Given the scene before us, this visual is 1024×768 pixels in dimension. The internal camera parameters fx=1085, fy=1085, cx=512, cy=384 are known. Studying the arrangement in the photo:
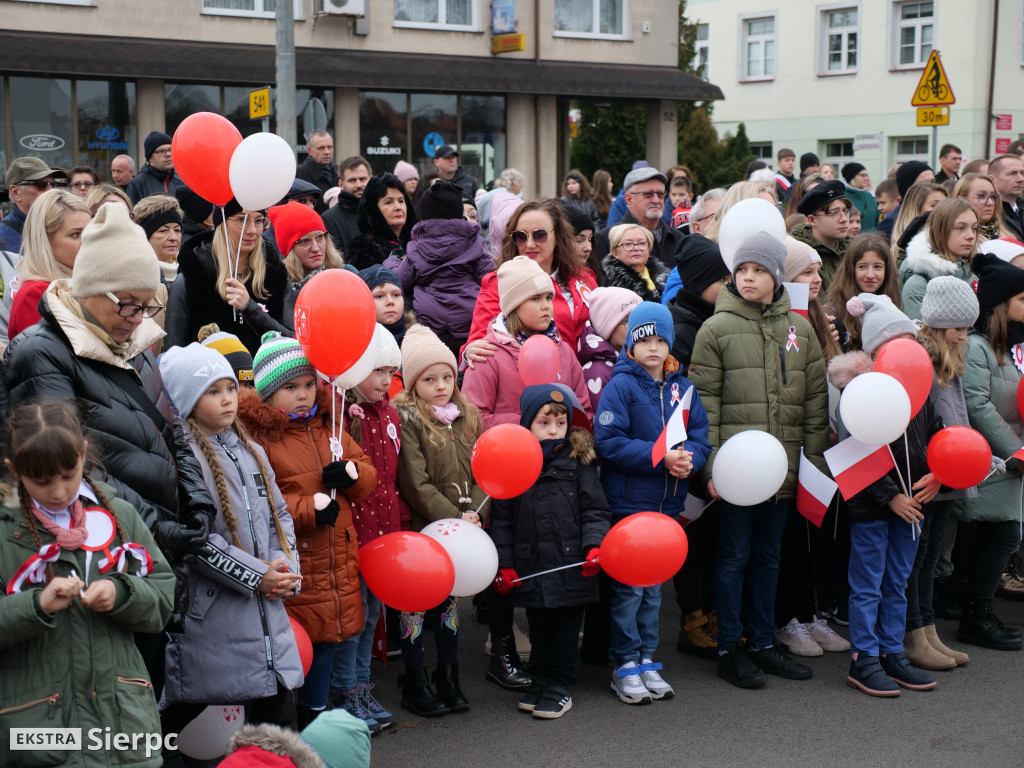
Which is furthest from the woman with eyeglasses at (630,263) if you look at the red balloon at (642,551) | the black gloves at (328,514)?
the black gloves at (328,514)

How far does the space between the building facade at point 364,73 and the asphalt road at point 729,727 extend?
30.1 ft

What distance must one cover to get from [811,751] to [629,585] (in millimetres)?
1072

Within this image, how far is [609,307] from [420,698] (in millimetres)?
2301

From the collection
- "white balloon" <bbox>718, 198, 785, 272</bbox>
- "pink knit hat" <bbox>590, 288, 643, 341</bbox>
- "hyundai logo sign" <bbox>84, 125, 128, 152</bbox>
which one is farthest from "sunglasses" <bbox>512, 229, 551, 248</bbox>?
"hyundai logo sign" <bbox>84, 125, 128, 152</bbox>

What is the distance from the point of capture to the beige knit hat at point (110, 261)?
3.73m

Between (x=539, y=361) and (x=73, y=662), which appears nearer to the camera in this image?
(x=73, y=662)

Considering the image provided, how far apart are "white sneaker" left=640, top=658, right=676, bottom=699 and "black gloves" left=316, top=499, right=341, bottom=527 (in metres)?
1.83

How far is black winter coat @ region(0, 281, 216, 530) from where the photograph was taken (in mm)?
3635

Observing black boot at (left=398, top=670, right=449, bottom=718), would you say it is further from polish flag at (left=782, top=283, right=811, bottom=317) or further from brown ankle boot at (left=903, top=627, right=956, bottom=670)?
polish flag at (left=782, top=283, right=811, bottom=317)

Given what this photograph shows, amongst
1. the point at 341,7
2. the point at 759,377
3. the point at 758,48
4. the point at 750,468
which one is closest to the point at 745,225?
the point at 759,377

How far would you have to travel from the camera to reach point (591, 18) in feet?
73.3

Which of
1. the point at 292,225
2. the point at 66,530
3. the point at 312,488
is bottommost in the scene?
the point at 312,488

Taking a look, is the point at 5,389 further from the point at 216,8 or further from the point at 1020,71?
the point at 1020,71

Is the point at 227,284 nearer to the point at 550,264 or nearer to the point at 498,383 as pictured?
the point at 498,383
